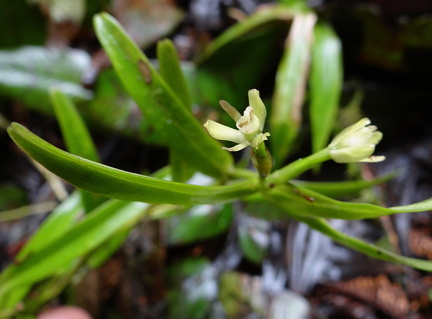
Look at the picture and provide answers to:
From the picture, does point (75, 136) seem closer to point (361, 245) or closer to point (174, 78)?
point (174, 78)

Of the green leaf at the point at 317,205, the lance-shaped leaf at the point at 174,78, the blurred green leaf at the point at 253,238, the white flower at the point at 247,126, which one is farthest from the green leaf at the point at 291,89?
the white flower at the point at 247,126

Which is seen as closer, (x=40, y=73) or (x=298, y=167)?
(x=298, y=167)

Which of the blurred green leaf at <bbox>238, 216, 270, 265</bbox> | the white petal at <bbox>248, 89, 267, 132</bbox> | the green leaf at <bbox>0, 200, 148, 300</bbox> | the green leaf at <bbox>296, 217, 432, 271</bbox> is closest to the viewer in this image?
the white petal at <bbox>248, 89, 267, 132</bbox>

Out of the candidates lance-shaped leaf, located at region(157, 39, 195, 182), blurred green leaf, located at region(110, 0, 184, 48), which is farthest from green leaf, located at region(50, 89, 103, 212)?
blurred green leaf, located at region(110, 0, 184, 48)

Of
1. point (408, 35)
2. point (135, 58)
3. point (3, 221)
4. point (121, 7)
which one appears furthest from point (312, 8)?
point (3, 221)

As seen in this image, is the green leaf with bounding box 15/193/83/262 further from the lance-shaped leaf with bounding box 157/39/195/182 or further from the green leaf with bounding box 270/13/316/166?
the green leaf with bounding box 270/13/316/166

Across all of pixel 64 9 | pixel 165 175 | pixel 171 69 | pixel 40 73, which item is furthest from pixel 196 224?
pixel 64 9

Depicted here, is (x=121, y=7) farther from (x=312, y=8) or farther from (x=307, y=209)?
(x=307, y=209)
